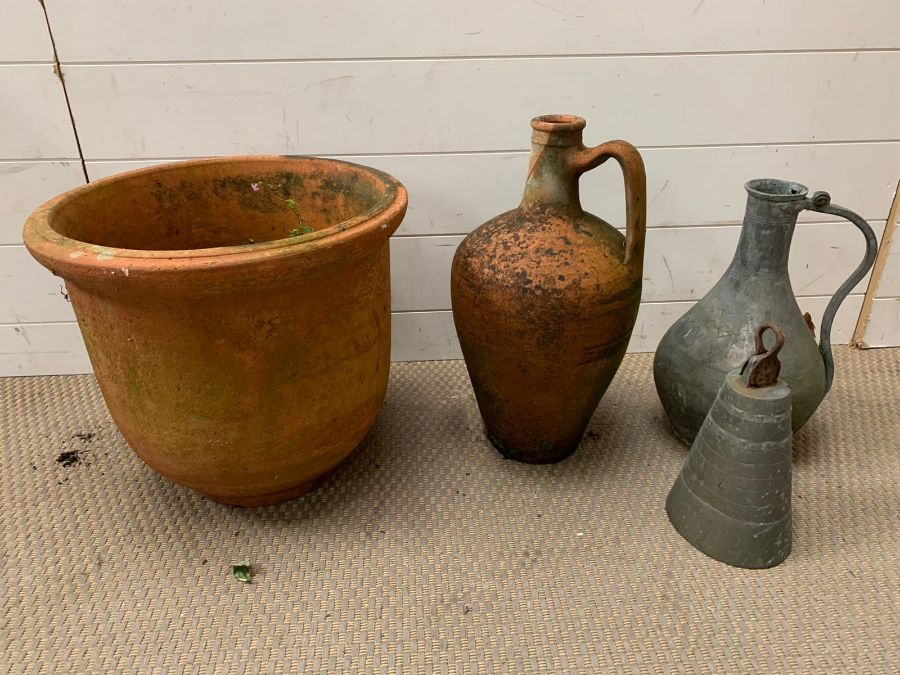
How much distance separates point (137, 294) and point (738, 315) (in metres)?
1.04

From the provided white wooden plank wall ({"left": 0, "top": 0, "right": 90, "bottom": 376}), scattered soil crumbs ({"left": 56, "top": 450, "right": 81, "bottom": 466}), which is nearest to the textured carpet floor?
scattered soil crumbs ({"left": 56, "top": 450, "right": 81, "bottom": 466})

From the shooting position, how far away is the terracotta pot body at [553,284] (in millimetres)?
1104

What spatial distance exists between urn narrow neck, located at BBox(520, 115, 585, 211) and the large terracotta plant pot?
0.81 ft

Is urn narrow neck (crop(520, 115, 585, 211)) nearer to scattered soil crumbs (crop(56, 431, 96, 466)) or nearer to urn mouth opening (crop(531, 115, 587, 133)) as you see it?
urn mouth opening (crop(531, 115, 587, 133))

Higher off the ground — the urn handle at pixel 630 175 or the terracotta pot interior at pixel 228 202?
the urn handle at pixel 630 175

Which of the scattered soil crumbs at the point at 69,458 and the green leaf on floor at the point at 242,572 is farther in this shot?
the scattered soil crumbs at the point at 69,458

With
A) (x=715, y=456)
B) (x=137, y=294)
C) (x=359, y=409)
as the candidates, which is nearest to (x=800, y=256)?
(x=715, y=456)

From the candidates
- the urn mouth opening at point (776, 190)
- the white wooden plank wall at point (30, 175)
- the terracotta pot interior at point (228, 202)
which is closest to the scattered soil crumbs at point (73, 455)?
the white wooden plank wall at point (30, 175)

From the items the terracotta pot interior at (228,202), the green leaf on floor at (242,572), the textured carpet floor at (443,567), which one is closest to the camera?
the textured carpet floor at (443,567)

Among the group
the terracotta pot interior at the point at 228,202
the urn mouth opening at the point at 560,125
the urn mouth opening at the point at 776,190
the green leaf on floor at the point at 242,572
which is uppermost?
the urn mouth opening at the point at 560,125

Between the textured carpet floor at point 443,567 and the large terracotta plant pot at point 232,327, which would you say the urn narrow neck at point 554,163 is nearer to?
the large terracotta plant pot at point 232,327

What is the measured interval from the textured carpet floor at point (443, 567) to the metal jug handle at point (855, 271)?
0.73ft

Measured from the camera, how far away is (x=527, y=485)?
1281 mm

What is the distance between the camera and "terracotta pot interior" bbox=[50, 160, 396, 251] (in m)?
1.24
